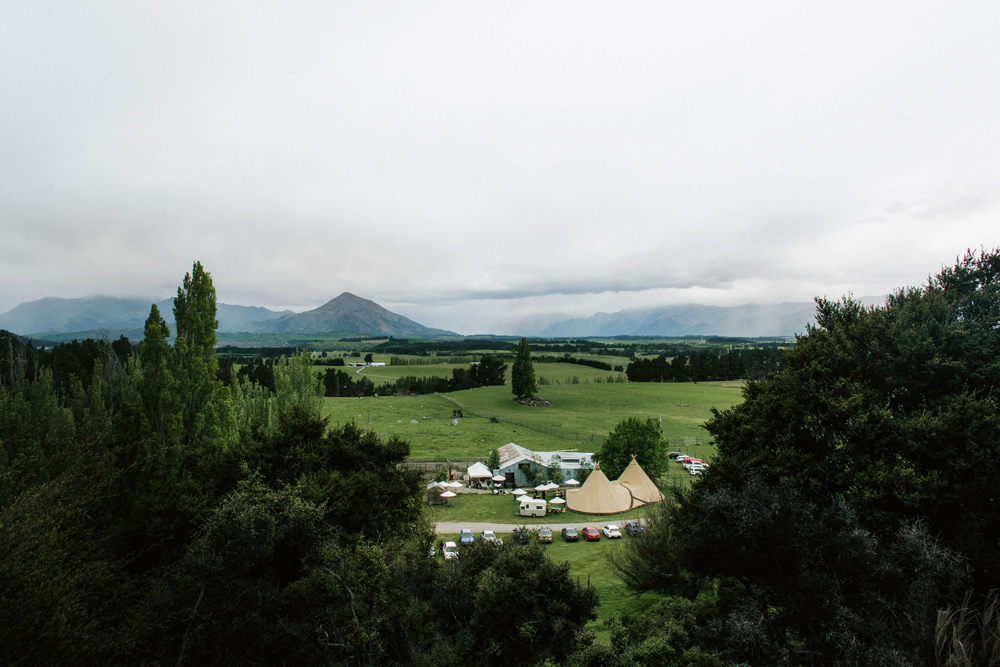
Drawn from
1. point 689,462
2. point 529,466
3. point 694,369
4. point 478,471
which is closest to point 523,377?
point 529,466

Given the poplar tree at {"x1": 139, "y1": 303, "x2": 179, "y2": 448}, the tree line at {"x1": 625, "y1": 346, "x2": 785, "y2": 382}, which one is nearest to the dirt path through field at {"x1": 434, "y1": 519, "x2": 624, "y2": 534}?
the poplar tree at {"x1": 139, "y1": 303, "x2": 179, "y2": 448}

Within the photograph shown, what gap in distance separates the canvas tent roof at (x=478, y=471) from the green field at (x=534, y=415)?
5567 millimetres

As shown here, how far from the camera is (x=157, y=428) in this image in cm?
1756

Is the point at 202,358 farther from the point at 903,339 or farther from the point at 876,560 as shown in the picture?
the point at 903,339

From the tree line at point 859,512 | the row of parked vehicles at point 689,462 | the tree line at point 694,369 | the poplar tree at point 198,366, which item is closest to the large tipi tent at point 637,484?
the row of parked vehicles at point 689,462

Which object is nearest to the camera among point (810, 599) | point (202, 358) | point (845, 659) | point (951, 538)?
point (845, 659)

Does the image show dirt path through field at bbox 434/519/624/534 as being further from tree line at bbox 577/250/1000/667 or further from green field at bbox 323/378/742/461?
green field at bbox 323/378/742/461

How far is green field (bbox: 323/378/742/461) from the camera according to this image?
187 feet

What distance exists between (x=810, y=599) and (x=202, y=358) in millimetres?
21749

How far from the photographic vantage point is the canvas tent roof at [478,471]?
43688 millimetres

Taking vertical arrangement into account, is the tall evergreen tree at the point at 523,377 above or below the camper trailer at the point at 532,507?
above

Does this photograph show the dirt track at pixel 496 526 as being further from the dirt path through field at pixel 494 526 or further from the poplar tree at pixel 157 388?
the poplar tree at pixel 157 388

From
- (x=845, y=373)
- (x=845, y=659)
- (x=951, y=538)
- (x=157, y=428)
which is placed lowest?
(x=845, y=659)

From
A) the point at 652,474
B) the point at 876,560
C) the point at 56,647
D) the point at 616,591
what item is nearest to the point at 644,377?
the point at 652,474
